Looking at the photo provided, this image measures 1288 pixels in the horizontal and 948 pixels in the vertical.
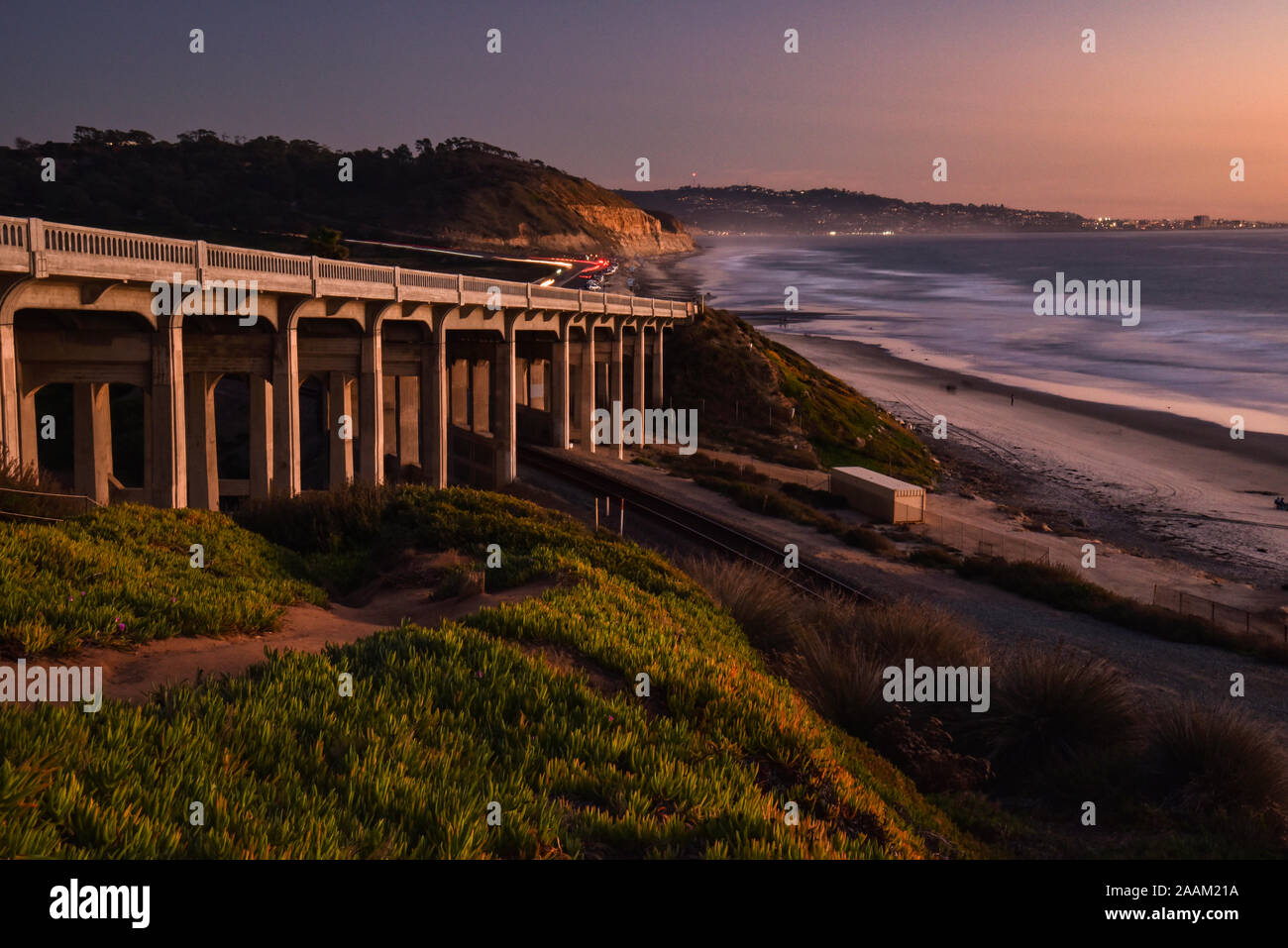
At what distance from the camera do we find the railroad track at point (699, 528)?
24422mm

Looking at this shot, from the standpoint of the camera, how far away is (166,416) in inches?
795

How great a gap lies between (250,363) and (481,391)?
76.5ft

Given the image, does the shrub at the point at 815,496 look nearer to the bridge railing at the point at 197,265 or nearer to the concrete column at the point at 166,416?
the bridge railing at the point at 197,265

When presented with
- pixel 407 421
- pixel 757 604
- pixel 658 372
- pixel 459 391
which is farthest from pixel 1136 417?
pixel 757 604

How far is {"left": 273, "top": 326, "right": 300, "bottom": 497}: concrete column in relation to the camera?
24391 mm

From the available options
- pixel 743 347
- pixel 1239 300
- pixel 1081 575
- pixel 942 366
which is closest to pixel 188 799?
pixel 1081 575

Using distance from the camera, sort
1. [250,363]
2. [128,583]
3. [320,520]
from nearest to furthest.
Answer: [128,583], [320,520], [250,363]

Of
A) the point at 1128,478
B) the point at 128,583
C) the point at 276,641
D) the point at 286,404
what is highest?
the point at 286,404

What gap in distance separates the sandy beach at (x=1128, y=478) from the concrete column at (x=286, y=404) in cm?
2502

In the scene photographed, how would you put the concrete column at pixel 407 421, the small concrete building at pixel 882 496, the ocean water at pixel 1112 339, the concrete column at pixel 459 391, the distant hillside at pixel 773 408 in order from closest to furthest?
the small concrete building at pixel 882 496, the concrete column at pixel 407 421, the concrete column at pixel 459 391, the distant hillside at pixel 773 408, the ocean water at pixel 1112 339

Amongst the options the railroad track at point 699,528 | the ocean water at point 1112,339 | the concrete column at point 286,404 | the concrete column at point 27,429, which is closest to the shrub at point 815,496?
the railroad track at point 699,528

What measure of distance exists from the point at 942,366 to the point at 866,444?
4136cm

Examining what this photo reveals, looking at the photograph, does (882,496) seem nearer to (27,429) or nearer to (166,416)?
(166,416)
